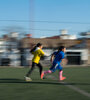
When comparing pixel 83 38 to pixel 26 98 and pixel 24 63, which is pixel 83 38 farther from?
pixel 26 98

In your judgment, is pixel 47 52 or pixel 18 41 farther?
pixel 47 52

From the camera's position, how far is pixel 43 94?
6.36 metres

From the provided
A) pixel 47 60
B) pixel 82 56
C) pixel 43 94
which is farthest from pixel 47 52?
pixel 43 94

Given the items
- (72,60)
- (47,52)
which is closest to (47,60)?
(47,52)

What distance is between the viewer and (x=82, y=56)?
68.5 ft

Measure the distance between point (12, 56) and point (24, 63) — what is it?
4.01ft

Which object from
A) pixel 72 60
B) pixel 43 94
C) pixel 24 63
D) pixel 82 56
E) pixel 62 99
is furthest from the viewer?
pixel 72 60

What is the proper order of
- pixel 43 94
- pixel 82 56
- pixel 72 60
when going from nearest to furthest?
pixel 43 94 → pixel 82 56 → pixel 72 60

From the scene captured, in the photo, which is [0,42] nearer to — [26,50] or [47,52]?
[26,50]

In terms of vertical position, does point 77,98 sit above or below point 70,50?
below

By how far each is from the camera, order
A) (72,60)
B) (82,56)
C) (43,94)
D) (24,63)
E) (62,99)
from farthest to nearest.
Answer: (72,60) → (82,56) → (24,63) → (43,94) → (62,99)

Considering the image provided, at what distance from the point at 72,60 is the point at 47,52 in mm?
2689

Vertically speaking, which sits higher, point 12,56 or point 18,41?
point 18,41

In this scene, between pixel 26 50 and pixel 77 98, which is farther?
pixel 26 50
